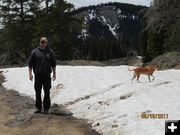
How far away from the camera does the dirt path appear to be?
12341 millimetres

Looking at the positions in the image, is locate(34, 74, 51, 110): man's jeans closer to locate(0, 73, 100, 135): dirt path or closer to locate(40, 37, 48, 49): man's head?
locate(0, 73, 100, 135): dirt path

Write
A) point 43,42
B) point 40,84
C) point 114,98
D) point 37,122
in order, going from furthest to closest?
point 114,98 < point 40,84 < point 43,42 < point 37,122

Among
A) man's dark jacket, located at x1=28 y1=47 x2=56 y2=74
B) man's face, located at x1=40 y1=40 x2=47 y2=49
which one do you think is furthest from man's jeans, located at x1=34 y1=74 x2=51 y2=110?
man's face, located at x1=40 y1=40 x2=47 y2=49

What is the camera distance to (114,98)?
50.1 feet

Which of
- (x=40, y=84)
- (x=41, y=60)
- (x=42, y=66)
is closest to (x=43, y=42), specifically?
(x=41, y=60)

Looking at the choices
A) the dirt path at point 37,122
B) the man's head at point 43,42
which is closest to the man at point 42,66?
the man's head at point 43,42

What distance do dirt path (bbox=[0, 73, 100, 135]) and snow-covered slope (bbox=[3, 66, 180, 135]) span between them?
375 mm

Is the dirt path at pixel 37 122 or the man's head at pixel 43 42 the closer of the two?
the dirt path at pixel 37 122

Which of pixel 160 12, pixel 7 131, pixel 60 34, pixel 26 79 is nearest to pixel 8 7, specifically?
pixel 60 34

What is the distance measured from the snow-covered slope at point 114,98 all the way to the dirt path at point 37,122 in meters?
0.37

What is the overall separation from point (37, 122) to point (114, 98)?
285cm

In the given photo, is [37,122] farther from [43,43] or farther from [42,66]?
[43,43]

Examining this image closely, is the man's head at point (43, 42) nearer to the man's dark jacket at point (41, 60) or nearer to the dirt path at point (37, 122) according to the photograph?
the man's dark jacket at point (41, 60)

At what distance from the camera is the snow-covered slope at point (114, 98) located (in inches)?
464
